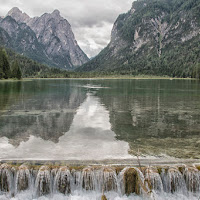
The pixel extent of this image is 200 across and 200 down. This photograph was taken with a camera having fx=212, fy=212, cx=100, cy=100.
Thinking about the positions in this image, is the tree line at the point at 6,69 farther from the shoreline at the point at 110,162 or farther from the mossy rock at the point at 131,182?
the mossy rock at the point at 131,182

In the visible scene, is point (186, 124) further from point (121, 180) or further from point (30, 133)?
point (30, 133)

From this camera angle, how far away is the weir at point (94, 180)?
45.6 ft

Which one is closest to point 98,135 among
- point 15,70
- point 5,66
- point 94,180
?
point 94,180

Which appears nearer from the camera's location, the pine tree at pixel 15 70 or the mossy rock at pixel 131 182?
the mossy rock at pixel 131 182

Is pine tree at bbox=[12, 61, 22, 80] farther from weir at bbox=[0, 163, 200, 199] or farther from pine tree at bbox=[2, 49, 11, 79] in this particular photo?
weir at bbox=[0, 163, 200, 199]

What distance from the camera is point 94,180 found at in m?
14.0

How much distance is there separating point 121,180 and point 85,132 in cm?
1190

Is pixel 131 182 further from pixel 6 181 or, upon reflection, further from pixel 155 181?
pixel 6 181

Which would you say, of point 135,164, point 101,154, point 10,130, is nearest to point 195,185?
point 135,164

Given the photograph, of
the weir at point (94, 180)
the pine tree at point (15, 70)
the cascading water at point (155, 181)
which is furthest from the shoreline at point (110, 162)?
the pine tree at point (15, 70)

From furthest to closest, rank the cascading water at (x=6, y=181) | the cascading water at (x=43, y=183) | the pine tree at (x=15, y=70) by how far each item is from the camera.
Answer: the pine tree at (x=15, y=70), the cascading water at (x=6, y=181), the cascading water at (x=43, y=183)

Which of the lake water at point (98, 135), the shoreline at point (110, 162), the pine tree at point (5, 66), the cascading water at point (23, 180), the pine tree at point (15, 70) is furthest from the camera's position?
the pine tree at point (15, 70)

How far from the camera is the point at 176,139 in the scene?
22266 millimetres

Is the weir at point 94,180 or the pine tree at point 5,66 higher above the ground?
the pine tree at point 5,66
